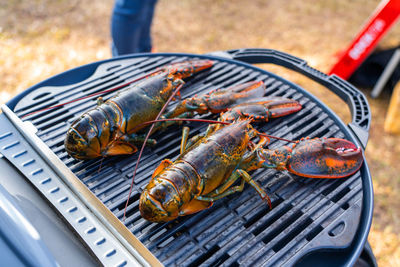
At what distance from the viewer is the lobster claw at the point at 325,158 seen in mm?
1677

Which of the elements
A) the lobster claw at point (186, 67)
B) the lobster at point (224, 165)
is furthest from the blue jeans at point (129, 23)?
the lobster at point (224, 165)

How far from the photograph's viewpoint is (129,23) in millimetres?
3000

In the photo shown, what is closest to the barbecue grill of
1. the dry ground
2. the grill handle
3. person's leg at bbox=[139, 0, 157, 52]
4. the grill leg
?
the grill handle

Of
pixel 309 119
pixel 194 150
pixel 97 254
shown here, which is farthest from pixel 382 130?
pixel 97 254

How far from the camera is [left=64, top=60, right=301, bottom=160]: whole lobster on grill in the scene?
1724 millimetres

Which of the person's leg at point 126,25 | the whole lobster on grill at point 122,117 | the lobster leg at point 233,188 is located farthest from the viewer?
the person's leg at point 126,25

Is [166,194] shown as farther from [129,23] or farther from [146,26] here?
[146,26]

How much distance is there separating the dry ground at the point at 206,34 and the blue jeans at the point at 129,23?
1.10 meters

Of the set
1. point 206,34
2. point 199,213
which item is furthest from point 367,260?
point 206,34

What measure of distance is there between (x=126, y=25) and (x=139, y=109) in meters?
1.38

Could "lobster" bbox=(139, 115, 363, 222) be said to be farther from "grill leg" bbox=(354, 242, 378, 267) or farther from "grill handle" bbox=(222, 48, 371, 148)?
"grill leg" bbox=(354, 242, 378, 267)

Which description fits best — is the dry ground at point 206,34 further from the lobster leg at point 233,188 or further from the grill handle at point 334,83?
the lobster leg at point 233,188

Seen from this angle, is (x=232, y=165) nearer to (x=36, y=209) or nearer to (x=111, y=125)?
(x=111, y=125)

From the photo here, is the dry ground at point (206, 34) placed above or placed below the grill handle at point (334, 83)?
below
